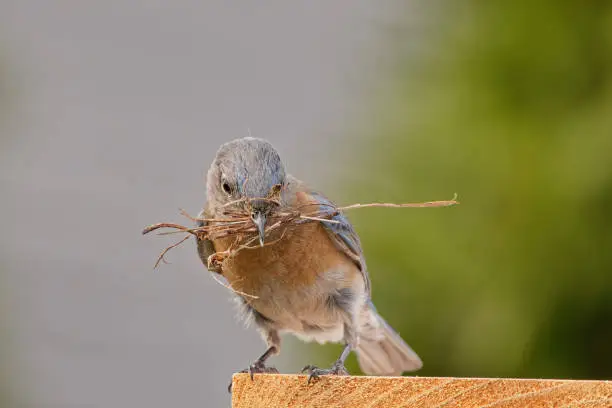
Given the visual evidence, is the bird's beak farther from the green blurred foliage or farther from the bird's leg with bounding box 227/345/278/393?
the green blurred foliage

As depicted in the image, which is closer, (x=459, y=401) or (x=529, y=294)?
(x=459, y=401)

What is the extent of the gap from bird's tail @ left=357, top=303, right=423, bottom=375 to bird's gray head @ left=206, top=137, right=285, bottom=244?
1.07 m

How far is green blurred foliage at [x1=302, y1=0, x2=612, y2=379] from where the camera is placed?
12.9ft

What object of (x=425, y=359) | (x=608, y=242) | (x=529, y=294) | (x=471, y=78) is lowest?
(x=425, y=359)

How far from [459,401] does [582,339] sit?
2050mm

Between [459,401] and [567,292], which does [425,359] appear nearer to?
[567,292]

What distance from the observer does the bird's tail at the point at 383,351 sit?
399cm

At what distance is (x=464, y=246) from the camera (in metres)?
4.14

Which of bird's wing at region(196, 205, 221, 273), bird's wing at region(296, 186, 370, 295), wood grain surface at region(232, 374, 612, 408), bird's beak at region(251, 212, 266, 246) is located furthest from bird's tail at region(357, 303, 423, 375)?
wood grain surface at region(232, 374, 612, 408)

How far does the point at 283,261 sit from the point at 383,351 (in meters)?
1.01

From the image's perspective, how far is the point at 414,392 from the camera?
2.05 metres

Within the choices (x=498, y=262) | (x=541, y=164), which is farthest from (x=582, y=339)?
(x=541, y=164)

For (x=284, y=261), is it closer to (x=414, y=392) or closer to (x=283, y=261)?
(x=283, y=261)

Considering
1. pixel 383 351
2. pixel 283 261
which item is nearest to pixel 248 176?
pixel 283 261
